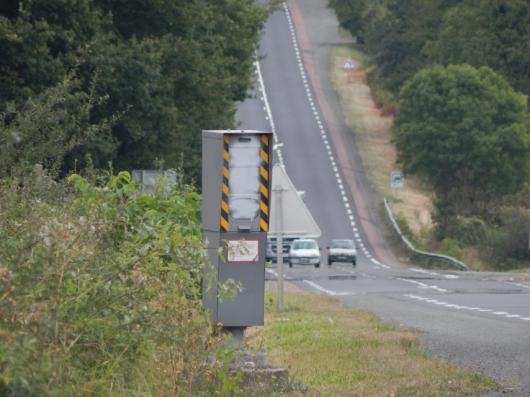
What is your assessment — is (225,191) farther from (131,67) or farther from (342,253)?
(342,253)

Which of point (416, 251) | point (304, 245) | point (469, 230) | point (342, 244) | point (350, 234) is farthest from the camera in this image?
point (350, 234)

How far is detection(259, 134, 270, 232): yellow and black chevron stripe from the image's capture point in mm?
12359

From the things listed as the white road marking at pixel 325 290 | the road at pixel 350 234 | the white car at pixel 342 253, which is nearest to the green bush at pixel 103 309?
the road at pixel 350 234

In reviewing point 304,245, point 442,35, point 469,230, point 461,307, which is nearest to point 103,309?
point 461,307

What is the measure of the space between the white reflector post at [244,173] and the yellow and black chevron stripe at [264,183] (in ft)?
0.11

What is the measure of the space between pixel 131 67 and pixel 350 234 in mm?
40955

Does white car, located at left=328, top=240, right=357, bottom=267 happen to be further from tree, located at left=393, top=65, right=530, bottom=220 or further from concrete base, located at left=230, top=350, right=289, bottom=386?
concrete base, located at left=230, top=350, right=289, bottom=386

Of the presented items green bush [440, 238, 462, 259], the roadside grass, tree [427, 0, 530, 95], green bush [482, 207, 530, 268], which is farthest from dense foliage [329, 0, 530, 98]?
the roadside grass

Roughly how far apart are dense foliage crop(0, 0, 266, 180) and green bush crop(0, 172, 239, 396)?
18521 mm

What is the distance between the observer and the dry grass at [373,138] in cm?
8181

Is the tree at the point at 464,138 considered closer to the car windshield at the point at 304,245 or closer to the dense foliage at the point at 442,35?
the dense foliage at the point at 442,35

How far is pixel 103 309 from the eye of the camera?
9.65m

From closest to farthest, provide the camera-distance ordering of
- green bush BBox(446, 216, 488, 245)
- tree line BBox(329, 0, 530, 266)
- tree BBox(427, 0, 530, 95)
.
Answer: green bush BBox(446, 216, 488, 245) → tree line BBox(329, 0, 530, 266) → tree BBox(427, 0, 530, 95)

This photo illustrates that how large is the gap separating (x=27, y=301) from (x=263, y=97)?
89.7 meters
